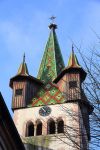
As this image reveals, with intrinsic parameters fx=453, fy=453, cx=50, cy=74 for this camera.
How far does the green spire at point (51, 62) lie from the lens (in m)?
34.9

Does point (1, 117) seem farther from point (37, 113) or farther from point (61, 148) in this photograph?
point (37, 113)

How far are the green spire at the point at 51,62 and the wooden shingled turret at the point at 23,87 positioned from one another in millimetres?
1601

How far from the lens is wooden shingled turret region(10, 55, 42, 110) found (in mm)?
31141

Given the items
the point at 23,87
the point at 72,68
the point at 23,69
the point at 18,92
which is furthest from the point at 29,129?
the point at 72,68

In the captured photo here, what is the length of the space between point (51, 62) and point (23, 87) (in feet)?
17.2

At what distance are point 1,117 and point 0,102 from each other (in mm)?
882

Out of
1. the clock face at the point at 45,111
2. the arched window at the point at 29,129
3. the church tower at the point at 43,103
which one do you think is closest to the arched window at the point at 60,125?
the church tower at the point at 43,103

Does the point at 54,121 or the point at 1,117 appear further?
the point at 54,121

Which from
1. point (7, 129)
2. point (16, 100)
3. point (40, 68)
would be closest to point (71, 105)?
point (16, 100)

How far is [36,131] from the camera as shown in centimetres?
2981

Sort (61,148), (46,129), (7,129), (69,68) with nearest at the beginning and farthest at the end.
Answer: (7,129) < (61,148) < (46,129) < (69,68)

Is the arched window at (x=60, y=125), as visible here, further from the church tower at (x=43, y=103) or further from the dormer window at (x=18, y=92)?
the dormer window at (x=18, y=92)

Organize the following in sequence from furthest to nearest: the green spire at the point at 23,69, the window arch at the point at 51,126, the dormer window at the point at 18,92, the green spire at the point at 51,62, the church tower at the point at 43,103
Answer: the green spire at the point at 51,62 < the green spire at the point at 23,69 < the dormer window at the point at 18,92 < the window arch at the point at 51,126 < the church tower at the point at 43,103

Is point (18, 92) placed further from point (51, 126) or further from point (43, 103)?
point (51, 126)
